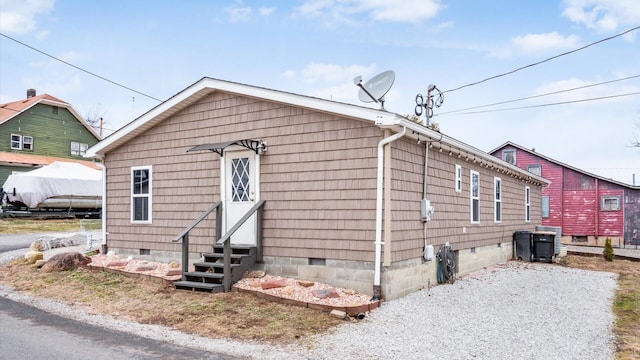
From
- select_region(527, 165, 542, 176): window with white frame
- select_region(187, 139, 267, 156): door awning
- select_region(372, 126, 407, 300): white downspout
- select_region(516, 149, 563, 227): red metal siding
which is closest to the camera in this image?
select_region(372, 126, 407, 300): white downspout

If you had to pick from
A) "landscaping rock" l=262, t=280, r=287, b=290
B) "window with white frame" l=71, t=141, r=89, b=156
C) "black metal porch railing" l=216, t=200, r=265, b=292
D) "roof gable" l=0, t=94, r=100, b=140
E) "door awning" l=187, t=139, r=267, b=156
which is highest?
"roof gable" l=0, t=94, r=100, b=140

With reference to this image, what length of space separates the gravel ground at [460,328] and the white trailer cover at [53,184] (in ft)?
51.0

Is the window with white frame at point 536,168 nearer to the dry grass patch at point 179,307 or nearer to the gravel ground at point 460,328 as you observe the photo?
the gravel ground at point 460,328

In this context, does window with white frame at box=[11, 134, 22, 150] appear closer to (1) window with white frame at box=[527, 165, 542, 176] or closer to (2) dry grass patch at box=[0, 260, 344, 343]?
(2) dry grass patch at box=[0, 260, 344, 343]

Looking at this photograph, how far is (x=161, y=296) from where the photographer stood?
7.60m

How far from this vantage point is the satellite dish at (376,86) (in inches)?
318

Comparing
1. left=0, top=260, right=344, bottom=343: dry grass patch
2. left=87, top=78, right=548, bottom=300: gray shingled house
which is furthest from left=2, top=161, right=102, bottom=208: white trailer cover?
left=0, top=260, right=344, bottom=343: dry grass patch

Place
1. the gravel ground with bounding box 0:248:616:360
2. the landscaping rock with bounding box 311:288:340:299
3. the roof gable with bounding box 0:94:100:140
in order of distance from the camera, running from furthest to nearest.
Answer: the roof gable with bounding box 0:94:100:140, the landscaping rock with bounding box 311:288:340:299, the gravel ground with bounding box 0:248:616:360

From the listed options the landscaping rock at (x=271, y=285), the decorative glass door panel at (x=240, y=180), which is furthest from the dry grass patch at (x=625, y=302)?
the decorative glass door panel at (x=240, y=180)

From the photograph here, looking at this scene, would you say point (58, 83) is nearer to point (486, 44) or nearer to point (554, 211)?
point (486, 44)

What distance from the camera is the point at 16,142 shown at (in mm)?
26500

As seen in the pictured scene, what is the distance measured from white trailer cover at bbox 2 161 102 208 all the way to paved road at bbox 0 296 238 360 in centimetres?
1776

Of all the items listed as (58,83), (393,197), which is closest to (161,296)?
(393,197)

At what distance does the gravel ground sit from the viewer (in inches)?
206
